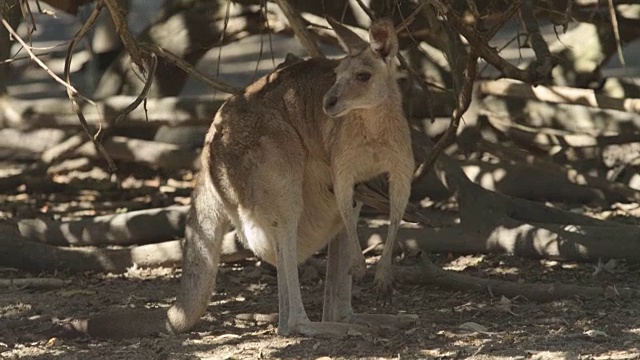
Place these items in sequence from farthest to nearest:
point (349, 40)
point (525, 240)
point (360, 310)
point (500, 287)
→ point (525, 240) < point (360, 310) < point (500, 287) < point (349, 40)

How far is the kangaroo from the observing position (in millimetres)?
5379

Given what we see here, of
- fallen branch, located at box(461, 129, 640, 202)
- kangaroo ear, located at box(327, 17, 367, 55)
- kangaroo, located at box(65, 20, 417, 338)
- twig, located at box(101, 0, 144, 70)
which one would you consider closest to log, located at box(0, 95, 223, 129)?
fallen branch, located at box(461, 129, 640, 202)

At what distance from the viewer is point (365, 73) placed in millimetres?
5316

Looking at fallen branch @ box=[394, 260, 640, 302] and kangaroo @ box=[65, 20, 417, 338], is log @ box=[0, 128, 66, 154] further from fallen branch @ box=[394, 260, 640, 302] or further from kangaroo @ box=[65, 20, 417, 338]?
fallen branch @ box=[394, 260, 640, 302]

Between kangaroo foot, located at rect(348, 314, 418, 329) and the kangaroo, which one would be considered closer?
the kangaroo

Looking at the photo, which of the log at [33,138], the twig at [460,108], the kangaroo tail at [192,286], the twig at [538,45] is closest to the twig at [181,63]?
the kangaroo tail at [192,286]

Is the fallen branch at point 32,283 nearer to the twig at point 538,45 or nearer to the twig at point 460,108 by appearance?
the twig at point 460,108

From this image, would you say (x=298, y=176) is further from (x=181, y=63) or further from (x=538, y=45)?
(x=538, y=45)

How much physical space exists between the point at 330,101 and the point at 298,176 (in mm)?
501

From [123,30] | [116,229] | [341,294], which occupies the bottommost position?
[341,294]

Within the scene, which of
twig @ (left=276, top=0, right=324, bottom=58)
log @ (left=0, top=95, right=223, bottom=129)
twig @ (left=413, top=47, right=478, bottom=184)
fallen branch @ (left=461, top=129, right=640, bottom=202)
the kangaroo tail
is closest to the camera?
the kangaroo tail

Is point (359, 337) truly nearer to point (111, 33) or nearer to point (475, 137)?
point (475, 137)

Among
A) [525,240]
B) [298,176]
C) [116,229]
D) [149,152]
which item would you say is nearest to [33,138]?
[149,152]

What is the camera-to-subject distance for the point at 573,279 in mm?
6371
